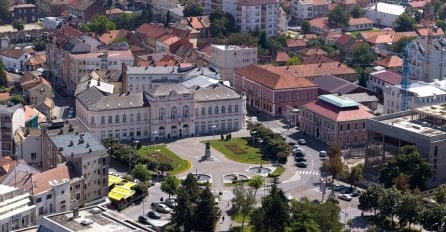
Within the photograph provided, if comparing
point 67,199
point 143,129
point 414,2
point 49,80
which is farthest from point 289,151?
point 414,2

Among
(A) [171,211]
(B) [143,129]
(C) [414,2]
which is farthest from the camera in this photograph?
(C) [414,2]

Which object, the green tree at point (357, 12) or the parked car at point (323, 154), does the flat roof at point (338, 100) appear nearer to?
the parked car at point (323, 154)

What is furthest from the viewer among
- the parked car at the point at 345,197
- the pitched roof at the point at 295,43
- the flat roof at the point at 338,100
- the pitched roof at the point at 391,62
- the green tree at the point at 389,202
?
the pitched roof at the point at 295,43

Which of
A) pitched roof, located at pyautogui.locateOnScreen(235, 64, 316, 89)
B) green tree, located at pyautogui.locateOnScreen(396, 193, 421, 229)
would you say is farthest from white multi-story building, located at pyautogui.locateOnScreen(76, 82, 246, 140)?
green tree, located at pyautogui.locateOnScreen(396, 193, 421, 229)

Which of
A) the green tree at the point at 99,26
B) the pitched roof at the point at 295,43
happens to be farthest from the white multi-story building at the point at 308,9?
the green tree at the point at 99,26

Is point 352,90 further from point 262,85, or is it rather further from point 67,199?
point 67,199
